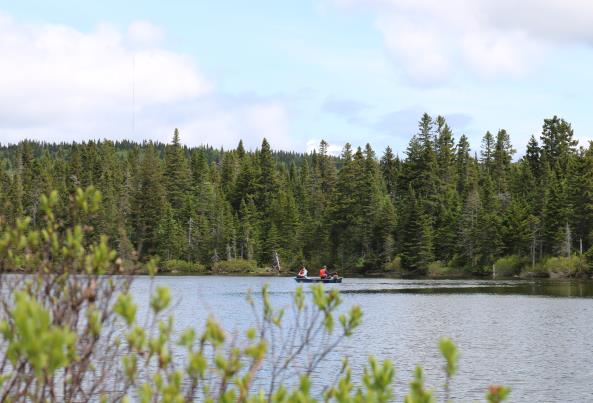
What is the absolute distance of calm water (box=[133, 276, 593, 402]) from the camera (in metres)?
22.9

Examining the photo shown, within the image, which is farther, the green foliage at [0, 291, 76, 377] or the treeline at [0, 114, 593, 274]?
the treeline at [0, 114, 593, 274]

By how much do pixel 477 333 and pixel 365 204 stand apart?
77.9 meters

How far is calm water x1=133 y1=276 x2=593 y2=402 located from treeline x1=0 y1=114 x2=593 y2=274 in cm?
3115

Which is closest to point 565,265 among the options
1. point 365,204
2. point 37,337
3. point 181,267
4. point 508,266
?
point 508,266

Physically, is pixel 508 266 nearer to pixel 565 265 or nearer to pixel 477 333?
pixel 565 265

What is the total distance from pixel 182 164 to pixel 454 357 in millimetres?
136662

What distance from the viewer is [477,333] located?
3509cm

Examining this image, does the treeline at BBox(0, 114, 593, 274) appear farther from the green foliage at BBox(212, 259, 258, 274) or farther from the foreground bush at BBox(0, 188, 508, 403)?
the foreground bush at BBox(0, 188, 508, 403)

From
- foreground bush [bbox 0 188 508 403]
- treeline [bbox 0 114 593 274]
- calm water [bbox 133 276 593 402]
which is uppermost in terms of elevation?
treeline [bbox 0 114 593 274]

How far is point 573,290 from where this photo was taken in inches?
2469

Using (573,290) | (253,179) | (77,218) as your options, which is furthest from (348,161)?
(77,218)

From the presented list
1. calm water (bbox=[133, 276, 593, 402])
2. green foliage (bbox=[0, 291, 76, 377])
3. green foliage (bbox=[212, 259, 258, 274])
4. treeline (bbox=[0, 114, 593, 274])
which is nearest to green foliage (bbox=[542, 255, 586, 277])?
treeline (bbox=[0, 114, 593, 274])

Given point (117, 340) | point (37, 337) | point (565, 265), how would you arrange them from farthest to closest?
point (565, 265), point (117, 340), point (37, 337)

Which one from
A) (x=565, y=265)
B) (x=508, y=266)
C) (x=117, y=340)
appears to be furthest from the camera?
(x=508, y=266)
